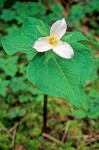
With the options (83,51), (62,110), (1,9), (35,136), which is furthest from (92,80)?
(1,9)

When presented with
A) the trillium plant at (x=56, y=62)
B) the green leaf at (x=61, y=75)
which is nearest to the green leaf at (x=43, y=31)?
the trillium plant at (x=56, y=62)

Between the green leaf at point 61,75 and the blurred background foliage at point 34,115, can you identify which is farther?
the blurred background foliage at point 34,115

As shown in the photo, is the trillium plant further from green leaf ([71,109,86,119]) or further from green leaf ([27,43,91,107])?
green leaf ([71,109,86,119])

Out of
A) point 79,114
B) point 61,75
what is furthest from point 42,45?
point 79,114

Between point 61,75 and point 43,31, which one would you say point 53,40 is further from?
point 61,75

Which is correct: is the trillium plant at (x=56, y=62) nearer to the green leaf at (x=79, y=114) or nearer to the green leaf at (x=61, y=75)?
the green leaf at (x=61, y=75)

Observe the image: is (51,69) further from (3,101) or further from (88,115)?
(3,101)
